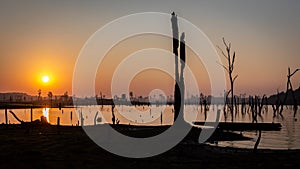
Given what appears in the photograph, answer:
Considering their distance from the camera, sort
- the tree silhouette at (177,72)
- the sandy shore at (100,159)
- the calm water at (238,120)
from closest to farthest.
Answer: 1. the sandy shore at (100,159)
2. the calm water at (238,120)
3. the tree silhouette at (177,72)

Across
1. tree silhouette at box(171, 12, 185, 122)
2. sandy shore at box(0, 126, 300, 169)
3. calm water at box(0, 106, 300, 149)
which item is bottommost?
calm water at box(0, 106, 300, 149)

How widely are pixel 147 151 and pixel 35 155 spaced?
717 centimetres

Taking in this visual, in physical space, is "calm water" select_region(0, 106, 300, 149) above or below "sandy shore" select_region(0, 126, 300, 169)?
below

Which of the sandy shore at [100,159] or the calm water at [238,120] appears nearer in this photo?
the sandy shore at [100,159]

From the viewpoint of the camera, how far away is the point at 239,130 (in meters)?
51.7

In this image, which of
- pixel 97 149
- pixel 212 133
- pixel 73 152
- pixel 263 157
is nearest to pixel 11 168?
pixel 73 152

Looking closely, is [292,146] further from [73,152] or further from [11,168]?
[11,168]

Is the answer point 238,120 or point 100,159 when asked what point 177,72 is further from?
point 238,120

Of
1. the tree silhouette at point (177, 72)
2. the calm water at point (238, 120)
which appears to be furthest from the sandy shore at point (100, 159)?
the tree silhouette at point (177, 72)

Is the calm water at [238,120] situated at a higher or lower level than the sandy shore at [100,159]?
lower

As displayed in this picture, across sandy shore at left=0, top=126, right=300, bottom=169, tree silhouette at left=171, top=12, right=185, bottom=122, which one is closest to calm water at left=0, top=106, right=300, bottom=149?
tree silhouette at left=171, top=12, right=185, bottom=122

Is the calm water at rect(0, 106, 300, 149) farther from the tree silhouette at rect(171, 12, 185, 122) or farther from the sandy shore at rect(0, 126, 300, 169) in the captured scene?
the sandy shore at rect(0, 126, 300, 169)

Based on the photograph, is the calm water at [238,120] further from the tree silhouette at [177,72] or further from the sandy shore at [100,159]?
the sandy shore at [100,159]

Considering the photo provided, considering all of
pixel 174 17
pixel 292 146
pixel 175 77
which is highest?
pixel 174 17
